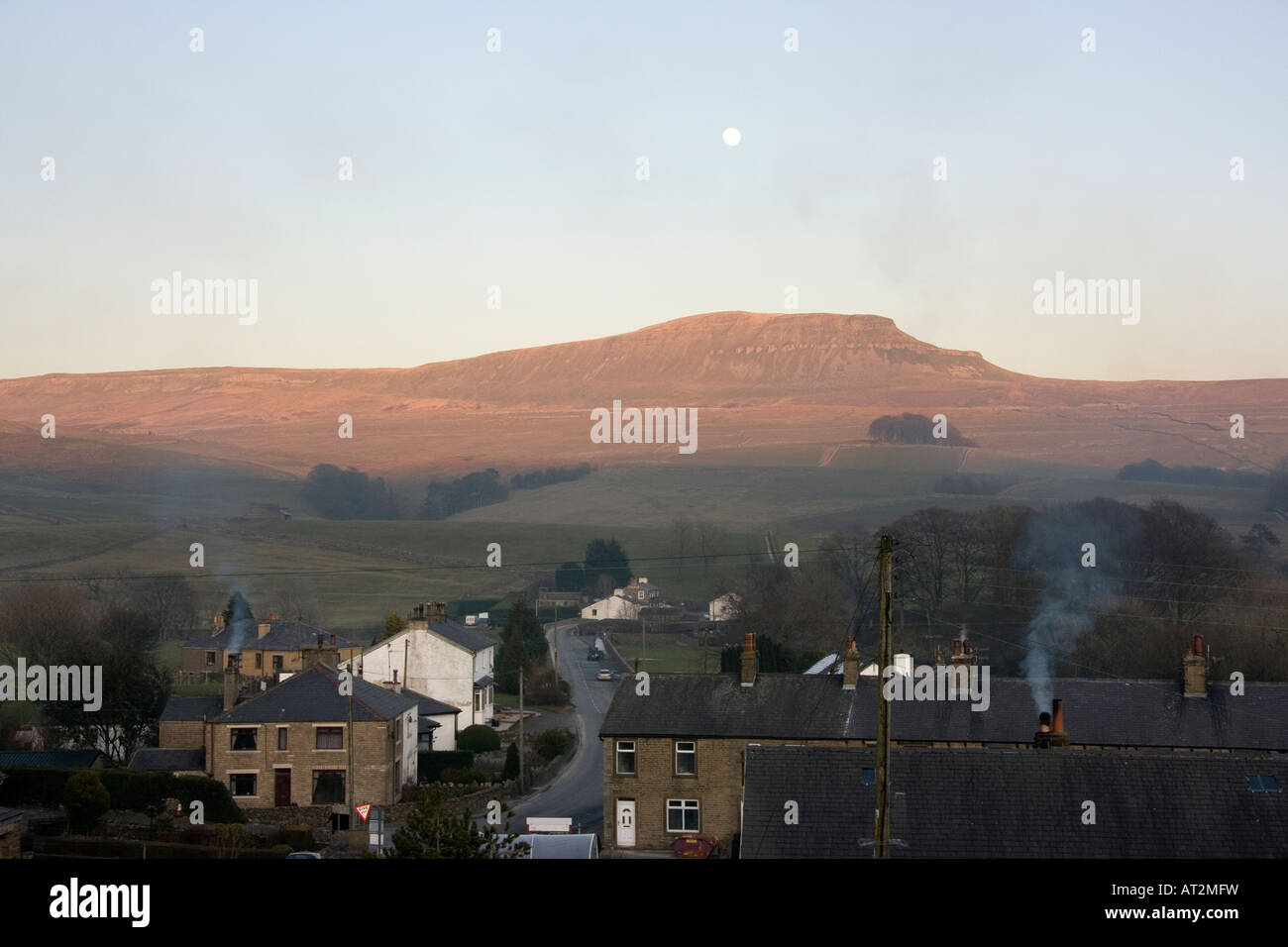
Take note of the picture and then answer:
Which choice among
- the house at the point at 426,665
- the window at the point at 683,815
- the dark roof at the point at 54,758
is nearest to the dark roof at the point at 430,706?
the house at the point at 426,665

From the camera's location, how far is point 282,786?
164 ft

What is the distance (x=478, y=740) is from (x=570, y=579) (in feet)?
302

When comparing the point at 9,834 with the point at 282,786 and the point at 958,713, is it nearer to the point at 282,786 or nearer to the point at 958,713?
the point at 282,786

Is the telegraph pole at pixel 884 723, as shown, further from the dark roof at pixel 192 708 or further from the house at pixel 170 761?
the dark roof at pixel 192 708

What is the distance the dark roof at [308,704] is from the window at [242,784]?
6.49 feet

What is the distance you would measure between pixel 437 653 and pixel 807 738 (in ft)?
101

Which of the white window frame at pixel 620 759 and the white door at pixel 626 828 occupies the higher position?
the white window frame at pixel 620 759

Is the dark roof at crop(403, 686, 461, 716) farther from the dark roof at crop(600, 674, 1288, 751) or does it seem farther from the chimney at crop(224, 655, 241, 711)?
the dark roof at crop(600, 674, 1288, 751)

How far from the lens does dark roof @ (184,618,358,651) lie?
255 feet

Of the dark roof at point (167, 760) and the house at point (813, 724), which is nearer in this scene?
the house at point (813, 724)

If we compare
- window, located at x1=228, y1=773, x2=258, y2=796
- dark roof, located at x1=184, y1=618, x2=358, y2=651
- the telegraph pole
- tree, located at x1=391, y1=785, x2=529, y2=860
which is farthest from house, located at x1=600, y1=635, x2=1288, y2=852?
dark roof, located at x1=184, y1=618, x2=358, y2=651

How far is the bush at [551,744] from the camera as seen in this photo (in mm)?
60250
